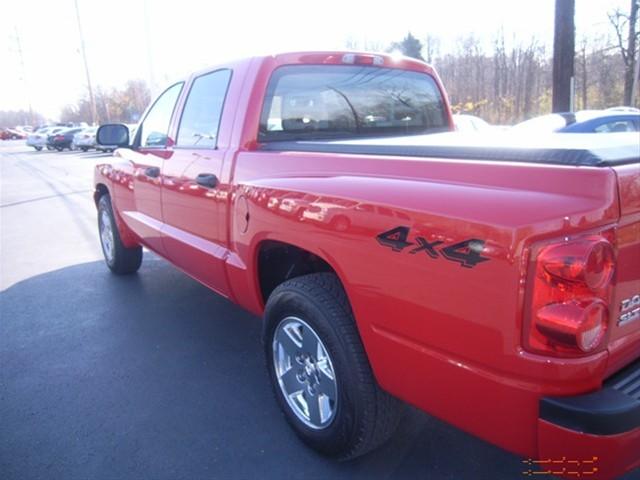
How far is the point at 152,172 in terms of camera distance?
4.01 metres

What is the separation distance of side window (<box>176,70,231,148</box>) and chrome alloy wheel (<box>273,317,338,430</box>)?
4.40ft

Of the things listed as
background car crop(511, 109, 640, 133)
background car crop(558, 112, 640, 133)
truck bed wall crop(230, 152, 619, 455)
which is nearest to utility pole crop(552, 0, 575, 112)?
background car crop(511, 109, 640, 133)

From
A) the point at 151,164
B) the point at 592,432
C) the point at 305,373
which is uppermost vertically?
the point at 151,164

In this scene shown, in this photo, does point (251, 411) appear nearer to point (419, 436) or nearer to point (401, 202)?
point (419, 436)

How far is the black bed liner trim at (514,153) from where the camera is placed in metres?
1.55

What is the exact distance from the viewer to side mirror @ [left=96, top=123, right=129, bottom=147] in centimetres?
464

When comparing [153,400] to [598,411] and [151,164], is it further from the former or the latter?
[598,411]

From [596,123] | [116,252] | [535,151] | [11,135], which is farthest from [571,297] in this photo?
[11,135]

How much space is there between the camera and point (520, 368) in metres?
1.55

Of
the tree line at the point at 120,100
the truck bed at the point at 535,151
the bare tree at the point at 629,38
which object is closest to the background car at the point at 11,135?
the tree line at the point at 120,100

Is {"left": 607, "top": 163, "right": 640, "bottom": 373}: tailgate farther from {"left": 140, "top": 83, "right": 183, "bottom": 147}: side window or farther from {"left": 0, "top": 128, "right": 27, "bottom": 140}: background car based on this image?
{"left": 0, "top": 128, "right": 27, "bottom": 140}: background car

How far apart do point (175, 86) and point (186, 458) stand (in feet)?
9.27

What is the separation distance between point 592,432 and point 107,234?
522 centimetres

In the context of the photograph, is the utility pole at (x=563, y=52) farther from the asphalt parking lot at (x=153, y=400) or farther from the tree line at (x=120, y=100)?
the tree line at (x=120, y=100)
